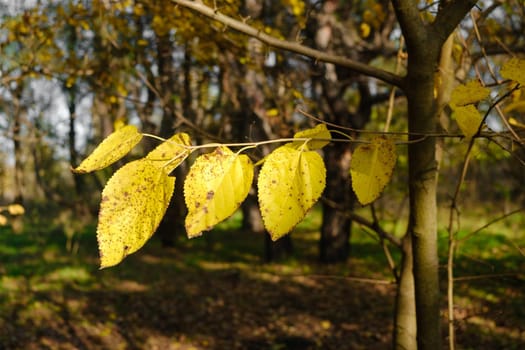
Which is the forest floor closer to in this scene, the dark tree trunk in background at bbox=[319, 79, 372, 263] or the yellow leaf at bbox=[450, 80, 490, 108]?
the dark tree trunk in background at bbox=[319, 79, 372, 263]

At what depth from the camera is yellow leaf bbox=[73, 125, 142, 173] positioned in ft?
1.83

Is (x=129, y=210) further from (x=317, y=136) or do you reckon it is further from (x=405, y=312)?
(x=405, y=312)

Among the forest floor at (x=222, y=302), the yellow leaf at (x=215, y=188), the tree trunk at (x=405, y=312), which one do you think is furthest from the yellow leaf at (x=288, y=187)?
the forest floor at (x=222, y=302)

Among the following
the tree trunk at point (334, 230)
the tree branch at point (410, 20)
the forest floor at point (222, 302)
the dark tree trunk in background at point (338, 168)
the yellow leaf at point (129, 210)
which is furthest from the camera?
the tree trunk at point (334, 230)

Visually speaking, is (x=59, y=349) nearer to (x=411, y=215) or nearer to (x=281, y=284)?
(x=281, y=284)

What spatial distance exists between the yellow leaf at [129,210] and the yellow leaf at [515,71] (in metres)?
0.46

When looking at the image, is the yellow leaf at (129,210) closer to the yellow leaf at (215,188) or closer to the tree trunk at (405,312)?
the yellow leaf at (215,188)

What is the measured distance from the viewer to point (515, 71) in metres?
0.54

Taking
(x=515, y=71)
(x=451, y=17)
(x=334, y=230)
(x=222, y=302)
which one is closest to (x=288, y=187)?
(x=515, y=71)

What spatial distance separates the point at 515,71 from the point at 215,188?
16.6 inches

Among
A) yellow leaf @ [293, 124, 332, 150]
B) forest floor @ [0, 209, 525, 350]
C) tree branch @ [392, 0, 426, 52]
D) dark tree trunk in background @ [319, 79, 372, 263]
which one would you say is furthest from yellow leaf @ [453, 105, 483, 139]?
dark tree trunk in background @ [319, 79, 372, 263]

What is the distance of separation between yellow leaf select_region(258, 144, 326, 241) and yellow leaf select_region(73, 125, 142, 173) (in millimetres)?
195

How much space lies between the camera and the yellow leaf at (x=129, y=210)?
50 cm

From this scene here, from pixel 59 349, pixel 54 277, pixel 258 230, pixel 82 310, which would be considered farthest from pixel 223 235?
pixel 59 349
